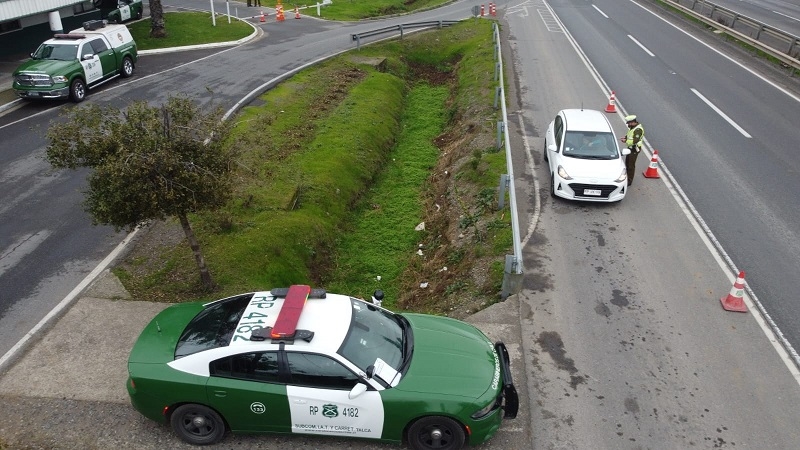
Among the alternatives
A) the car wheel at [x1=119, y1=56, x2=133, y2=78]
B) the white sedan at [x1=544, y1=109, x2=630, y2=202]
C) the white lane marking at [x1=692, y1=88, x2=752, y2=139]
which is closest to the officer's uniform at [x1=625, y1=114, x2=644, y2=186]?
the white sedan at [x1=544, y1=109, x2=630, y2=202]

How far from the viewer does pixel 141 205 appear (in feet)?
30.3

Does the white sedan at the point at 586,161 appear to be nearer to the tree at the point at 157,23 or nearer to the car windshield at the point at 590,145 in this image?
the car windshield at the point at 590,145

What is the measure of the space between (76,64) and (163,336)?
16.4 metres

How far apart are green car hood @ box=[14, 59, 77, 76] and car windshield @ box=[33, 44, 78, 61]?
27cm

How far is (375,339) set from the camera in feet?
25.0

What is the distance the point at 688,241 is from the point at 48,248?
13117 millimetres

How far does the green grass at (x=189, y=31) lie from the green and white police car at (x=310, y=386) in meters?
25.8

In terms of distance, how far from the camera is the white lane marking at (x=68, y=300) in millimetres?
9078

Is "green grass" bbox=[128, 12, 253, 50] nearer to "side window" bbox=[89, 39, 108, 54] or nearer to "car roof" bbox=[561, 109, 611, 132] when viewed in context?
"side window" bbox=[89, 39, 108, 54]

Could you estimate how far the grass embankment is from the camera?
1205cm

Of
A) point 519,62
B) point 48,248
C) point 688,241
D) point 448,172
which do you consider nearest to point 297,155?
point 448,172

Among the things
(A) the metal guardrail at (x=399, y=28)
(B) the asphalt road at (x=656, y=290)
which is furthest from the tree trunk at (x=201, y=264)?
(A) the metal guardrail at (x=399, y=28)

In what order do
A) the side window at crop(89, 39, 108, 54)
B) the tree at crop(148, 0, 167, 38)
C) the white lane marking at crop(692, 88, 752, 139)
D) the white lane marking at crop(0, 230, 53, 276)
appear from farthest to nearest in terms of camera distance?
the tree at crop(148, 0, 167, 38) → the side window at crop(89, 39, 108, 54) → the white lane marking at crop(692, 88, 752, 139) → the white lane marking at crop(0, 230, 53, 276)

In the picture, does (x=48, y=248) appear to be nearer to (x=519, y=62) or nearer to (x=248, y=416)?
(x=248, y=416)
